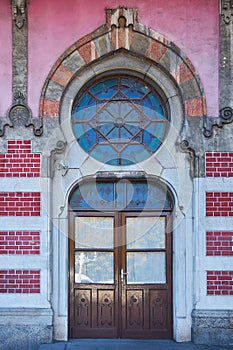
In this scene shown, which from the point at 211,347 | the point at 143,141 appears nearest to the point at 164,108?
the point at 143,141

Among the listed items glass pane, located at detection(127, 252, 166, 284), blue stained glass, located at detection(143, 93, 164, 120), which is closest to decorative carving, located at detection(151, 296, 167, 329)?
glass pane, located at detection(127, 252, 166, 284)

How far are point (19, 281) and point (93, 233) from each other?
1288 millimetres

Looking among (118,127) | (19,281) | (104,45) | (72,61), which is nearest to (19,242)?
(19,281)

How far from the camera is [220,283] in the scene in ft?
26.6

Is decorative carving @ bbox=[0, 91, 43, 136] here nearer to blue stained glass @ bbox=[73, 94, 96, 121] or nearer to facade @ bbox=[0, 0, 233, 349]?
facade @ bbox=[0, 0, 233, 349]

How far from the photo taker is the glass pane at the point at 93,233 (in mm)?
8508

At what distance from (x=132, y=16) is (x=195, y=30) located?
3.09 feet

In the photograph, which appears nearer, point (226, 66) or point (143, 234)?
point (226, 66)

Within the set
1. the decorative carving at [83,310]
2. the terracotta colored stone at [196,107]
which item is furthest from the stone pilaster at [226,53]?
the decorative carving at [83,310]

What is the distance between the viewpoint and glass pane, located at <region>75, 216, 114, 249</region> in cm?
851

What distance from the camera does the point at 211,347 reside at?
787 centimetres

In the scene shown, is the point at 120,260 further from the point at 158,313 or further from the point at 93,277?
the point at 158,313

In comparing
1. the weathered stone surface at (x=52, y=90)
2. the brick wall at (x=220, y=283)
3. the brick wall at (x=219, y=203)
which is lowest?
the brick wall at (x=220, y=283)

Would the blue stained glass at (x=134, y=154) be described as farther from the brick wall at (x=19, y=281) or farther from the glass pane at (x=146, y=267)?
the brick wall at (x=19, y=281)
